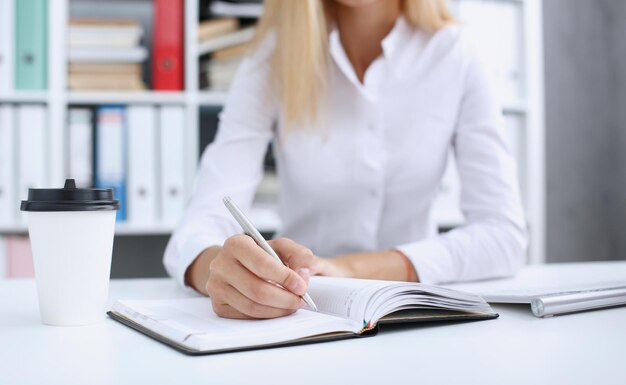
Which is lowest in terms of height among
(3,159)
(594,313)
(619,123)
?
(594,313)

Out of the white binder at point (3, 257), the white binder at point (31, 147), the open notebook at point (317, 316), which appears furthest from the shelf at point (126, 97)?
the open notebook at point (317, 316)

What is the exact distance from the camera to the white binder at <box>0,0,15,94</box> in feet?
5.83

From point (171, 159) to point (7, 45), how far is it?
56 cm

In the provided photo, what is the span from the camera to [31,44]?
5.97 feet

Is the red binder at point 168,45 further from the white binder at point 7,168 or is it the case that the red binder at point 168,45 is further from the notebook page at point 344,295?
the notebook page at point 344,295

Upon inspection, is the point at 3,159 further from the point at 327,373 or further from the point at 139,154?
the point at 327,373

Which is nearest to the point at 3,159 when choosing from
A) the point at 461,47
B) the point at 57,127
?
the point at 57,127

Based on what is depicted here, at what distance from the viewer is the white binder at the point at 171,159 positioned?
1.89m

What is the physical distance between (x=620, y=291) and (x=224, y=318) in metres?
0.49

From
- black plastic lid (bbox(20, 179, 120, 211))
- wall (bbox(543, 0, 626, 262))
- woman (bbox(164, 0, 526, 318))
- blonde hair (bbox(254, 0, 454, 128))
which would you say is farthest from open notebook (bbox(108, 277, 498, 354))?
wall (bbox(543, 0, 626, 262))

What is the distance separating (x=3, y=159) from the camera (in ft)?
5.89

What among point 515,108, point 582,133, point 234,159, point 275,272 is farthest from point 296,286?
point 582,133

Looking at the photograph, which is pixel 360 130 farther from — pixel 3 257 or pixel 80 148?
pixel 3 257

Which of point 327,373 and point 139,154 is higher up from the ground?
point 139,154
